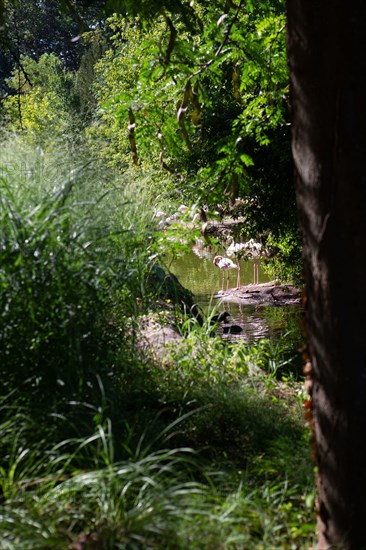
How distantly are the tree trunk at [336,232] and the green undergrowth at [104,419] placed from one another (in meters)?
0.34

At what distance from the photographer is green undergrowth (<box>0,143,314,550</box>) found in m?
2.91

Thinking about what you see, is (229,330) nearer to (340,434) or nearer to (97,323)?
(97,323)

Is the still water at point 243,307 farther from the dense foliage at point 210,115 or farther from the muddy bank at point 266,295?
the dense foliage at point 210,115

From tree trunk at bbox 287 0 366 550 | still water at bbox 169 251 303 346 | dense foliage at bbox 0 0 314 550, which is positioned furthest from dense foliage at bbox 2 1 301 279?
tree trunk at bbox 287 0 366 550

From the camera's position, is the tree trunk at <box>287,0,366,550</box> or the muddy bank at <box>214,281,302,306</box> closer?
the tree trunk at <box>287,0,366,550</box>

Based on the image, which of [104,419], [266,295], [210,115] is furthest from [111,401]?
[266,295]

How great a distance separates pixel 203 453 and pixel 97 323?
87 cm

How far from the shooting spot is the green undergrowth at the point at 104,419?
2.91 metres

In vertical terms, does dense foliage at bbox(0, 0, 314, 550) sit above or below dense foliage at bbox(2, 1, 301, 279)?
below

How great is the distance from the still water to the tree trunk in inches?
169

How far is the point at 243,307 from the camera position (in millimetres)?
13977

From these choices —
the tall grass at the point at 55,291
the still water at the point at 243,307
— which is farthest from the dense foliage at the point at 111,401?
the still water at the point at 243,307

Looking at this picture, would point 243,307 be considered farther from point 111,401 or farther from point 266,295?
point 111,401

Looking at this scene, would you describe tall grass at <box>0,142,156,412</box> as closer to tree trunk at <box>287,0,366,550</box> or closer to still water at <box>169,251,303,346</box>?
tree trunk at <box>287,0,366,550</box>
